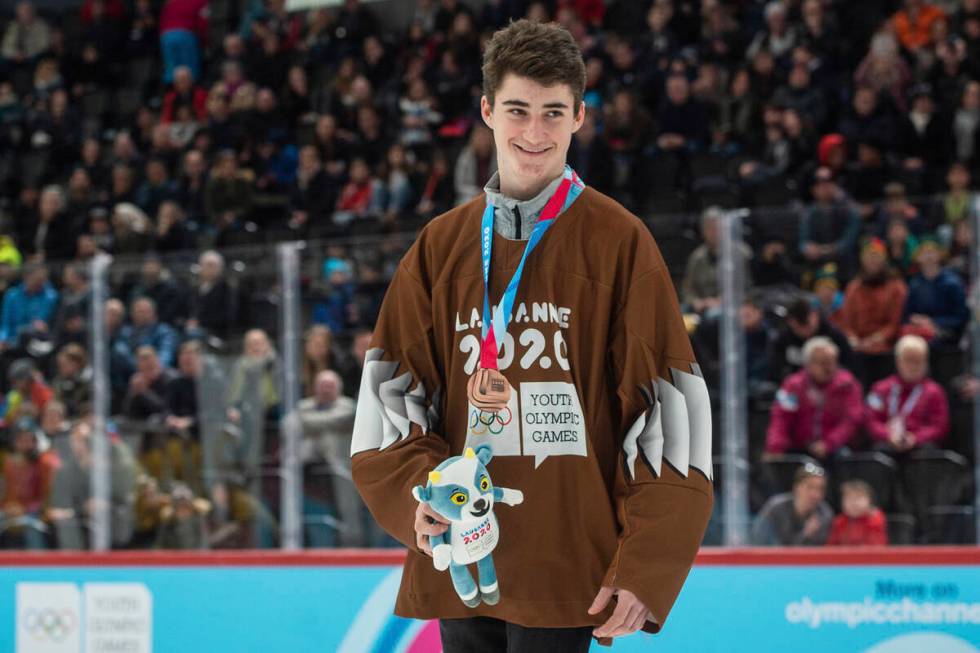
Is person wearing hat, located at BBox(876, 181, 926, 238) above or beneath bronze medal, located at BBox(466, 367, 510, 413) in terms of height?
above

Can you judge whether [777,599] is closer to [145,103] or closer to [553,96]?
[553,96]

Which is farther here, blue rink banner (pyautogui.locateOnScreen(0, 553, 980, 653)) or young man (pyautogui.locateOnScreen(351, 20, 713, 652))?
blue rink banner (pyautogui.locateOnScreen(0, 553, 980, 653))

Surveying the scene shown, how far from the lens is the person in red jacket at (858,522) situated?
5863mm

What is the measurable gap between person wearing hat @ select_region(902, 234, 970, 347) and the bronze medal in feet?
13.4

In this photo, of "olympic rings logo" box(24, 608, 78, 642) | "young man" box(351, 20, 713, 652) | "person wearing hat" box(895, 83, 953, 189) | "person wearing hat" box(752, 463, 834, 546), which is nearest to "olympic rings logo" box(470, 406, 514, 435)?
"young man" box(351, 20, 713, 652)

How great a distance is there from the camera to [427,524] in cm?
213

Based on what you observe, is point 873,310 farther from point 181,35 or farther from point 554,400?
point 181,35

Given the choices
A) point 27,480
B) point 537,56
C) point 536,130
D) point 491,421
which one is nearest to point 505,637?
point 491,421

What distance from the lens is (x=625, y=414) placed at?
2240 millimetres

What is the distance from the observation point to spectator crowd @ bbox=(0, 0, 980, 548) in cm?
604

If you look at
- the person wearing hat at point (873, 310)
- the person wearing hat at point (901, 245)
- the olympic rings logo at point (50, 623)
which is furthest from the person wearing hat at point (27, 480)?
the person wearing hat at point (901, 245)

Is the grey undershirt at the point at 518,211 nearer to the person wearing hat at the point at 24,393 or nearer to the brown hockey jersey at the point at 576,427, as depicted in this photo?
the brown hockey jersey at the point at 576,427

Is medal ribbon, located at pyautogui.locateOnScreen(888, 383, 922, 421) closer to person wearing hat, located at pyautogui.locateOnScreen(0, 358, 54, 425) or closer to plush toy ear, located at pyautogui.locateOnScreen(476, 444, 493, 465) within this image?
person wearing hat, located at pyautogui.locateOnScreen(0, 358, 54, 425)

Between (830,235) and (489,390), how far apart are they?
13.7ft
